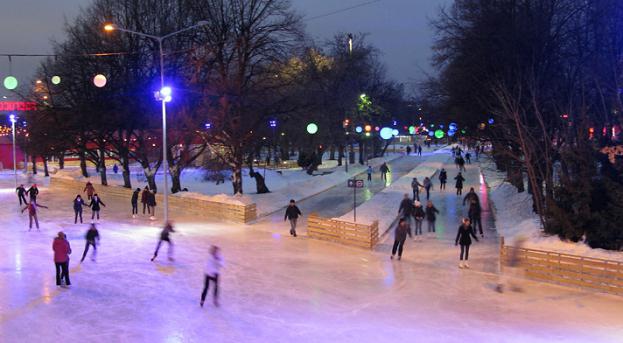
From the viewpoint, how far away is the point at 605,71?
1653cm

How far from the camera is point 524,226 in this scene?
64.2ft

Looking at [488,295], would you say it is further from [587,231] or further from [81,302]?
[81,302]

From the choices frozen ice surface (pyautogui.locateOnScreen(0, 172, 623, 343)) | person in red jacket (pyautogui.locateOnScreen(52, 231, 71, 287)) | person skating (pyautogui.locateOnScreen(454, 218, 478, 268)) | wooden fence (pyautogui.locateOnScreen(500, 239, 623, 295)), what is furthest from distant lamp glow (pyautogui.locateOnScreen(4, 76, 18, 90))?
wooden fence (pyautogui.locateOnScreen(500, 239, 623, 295))

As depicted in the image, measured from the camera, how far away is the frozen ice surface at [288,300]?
33.9 feet

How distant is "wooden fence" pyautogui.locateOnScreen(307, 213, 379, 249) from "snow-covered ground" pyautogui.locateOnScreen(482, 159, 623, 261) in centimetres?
428

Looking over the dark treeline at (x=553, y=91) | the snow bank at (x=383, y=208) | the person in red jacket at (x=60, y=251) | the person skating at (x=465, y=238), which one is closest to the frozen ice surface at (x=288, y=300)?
the person skating at (x=465, y=238)

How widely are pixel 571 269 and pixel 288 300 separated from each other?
22.8 ft

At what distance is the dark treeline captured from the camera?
15.6 m

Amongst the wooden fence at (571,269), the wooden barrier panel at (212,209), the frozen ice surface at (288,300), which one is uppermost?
the wooden barrier panel at (212,209)

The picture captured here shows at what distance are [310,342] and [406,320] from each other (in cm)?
232

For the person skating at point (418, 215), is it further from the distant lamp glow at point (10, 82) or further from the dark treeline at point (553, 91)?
the distant lamp glow at point (10, 82)

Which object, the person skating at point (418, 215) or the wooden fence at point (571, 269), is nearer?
the wooden fence at point (571, 269)

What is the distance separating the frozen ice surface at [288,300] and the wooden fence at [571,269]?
1.27 ft

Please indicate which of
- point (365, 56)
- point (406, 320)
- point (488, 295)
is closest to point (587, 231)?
point (488, 295)
